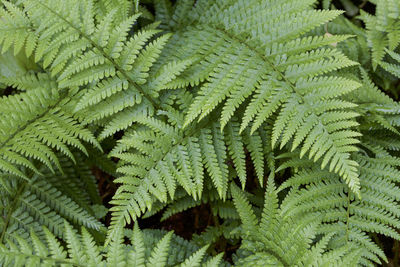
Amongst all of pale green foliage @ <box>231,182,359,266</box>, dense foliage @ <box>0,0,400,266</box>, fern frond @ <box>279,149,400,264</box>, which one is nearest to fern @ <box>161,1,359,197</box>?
dense foliage @ <box>0,0,400,266</box>

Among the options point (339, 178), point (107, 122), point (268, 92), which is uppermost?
point (268, 92)

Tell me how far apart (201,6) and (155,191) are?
5.09ft

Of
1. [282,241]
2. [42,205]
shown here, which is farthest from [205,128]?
[42,205]

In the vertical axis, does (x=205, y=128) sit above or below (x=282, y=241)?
above

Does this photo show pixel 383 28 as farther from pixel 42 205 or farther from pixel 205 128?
pixel 42 205

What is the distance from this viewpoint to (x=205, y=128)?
2723 mm

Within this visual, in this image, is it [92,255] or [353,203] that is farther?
[353,203]

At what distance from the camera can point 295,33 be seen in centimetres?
257

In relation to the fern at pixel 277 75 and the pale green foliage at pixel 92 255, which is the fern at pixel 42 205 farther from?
the fern at pixel 277 75

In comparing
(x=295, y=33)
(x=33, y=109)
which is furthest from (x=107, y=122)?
(x=295, y=33)

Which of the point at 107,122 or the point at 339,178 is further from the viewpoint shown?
the point at 107,122

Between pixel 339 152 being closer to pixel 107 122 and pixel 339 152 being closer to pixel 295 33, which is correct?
pixel 295 33

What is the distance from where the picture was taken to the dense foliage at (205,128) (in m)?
2.35

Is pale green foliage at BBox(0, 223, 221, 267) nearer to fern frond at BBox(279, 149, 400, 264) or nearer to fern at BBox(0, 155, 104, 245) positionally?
fern at BBox(0, 155, 104, 245)
